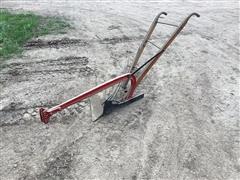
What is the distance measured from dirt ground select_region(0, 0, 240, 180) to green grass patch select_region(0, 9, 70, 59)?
0.36 meters

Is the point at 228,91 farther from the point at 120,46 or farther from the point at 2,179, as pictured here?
the point at 2,179

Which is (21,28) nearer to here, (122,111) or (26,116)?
(26,116)

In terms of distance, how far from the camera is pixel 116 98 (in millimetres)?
6465

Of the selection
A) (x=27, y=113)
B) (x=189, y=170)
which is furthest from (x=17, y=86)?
(x=189, y=170)

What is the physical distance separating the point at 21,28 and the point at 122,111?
466 cm

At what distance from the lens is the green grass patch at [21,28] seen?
8383mm

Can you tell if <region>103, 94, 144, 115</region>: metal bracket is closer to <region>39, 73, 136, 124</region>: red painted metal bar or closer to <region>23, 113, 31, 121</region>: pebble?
<region>39, 73, 136, 124</region>: red painted metal bar

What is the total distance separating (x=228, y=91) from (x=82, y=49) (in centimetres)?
378

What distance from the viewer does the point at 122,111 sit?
6.32m

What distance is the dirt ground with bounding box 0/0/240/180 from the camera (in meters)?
5.14

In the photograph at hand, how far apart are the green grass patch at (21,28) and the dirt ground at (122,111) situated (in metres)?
0.36

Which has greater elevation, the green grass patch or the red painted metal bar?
the red painted metal bar

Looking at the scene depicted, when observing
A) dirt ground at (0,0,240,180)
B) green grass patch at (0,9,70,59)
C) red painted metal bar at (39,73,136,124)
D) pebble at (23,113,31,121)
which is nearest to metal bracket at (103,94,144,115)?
dirt ground at (0,0,240,180)

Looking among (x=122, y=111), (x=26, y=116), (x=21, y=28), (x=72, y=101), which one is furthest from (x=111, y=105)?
(x=21, y=28)
